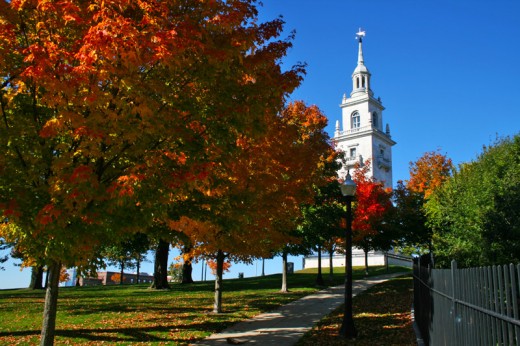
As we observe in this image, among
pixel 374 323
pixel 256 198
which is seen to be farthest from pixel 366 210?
pixel 256 198

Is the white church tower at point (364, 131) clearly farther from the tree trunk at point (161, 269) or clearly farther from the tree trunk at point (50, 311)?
the tree trunk at point (50, 311)

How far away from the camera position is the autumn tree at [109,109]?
6984 millimetres

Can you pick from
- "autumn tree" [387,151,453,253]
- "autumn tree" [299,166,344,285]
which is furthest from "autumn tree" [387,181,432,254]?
"autumn tree" [299,166,344,285]

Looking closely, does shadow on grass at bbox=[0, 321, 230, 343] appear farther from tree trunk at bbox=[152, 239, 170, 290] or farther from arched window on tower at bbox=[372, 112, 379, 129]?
arched window on tower at bbox=[372, 112, 379, 129]

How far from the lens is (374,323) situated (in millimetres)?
13992

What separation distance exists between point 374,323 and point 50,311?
31.9ft

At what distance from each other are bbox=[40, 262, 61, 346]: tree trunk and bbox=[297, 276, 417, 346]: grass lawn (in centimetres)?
597

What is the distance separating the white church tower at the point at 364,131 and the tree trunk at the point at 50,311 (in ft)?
205

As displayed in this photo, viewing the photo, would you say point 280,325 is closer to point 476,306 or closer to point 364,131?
point 476,306

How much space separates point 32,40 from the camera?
820 cm

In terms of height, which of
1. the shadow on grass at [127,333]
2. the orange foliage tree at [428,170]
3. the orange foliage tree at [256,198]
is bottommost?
the shadow on grass at [127,333]

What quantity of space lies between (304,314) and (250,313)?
2.01 metres

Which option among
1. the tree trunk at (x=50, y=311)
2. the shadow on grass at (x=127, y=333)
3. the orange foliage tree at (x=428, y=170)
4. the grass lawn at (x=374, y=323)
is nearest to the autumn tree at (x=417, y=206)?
the orange foliage tree at (x=428, y=170)

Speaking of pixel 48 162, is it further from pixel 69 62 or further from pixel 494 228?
pixel 494 228
